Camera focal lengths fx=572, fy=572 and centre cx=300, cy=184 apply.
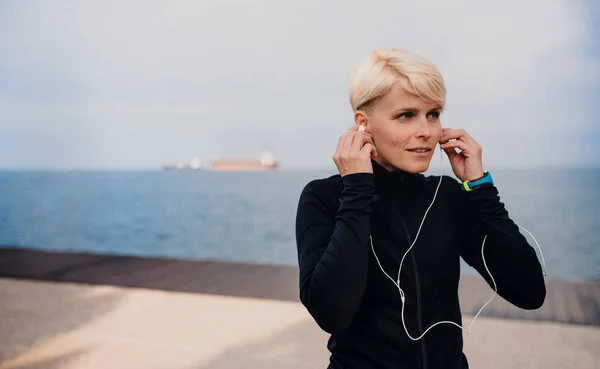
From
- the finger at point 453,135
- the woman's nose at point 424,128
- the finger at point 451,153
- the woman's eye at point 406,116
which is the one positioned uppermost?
the woman's eye at point 406,116

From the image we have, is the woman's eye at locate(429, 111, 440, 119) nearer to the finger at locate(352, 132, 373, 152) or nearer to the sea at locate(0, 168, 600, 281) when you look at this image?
the finger at locate(352, 132, 373, 152)

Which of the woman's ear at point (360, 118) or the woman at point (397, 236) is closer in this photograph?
the woman at point (397, 236)

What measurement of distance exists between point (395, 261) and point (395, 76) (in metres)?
0.34

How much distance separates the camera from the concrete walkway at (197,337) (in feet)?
9.76

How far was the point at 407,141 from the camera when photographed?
3.51 ft

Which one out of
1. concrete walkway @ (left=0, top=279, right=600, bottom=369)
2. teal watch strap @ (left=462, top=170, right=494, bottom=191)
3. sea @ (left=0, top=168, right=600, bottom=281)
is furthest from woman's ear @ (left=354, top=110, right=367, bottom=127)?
sea @ (left=0, top=168, right=600, bottom=281)

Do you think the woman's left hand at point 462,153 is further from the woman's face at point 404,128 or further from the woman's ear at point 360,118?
the woman's ear at point 360,118

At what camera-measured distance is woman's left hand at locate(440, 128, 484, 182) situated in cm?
115

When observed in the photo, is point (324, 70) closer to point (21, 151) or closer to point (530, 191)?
point (530, 191)

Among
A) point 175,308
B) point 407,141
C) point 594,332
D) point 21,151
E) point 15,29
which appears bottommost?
point 21,151

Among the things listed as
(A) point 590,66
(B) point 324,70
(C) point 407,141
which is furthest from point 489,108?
(C) point 407,141

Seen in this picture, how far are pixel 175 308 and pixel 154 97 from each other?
869 centimetres

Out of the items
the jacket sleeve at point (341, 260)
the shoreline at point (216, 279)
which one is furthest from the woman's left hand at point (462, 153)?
the shoreline at point (216, 279)

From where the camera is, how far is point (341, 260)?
0.97m
